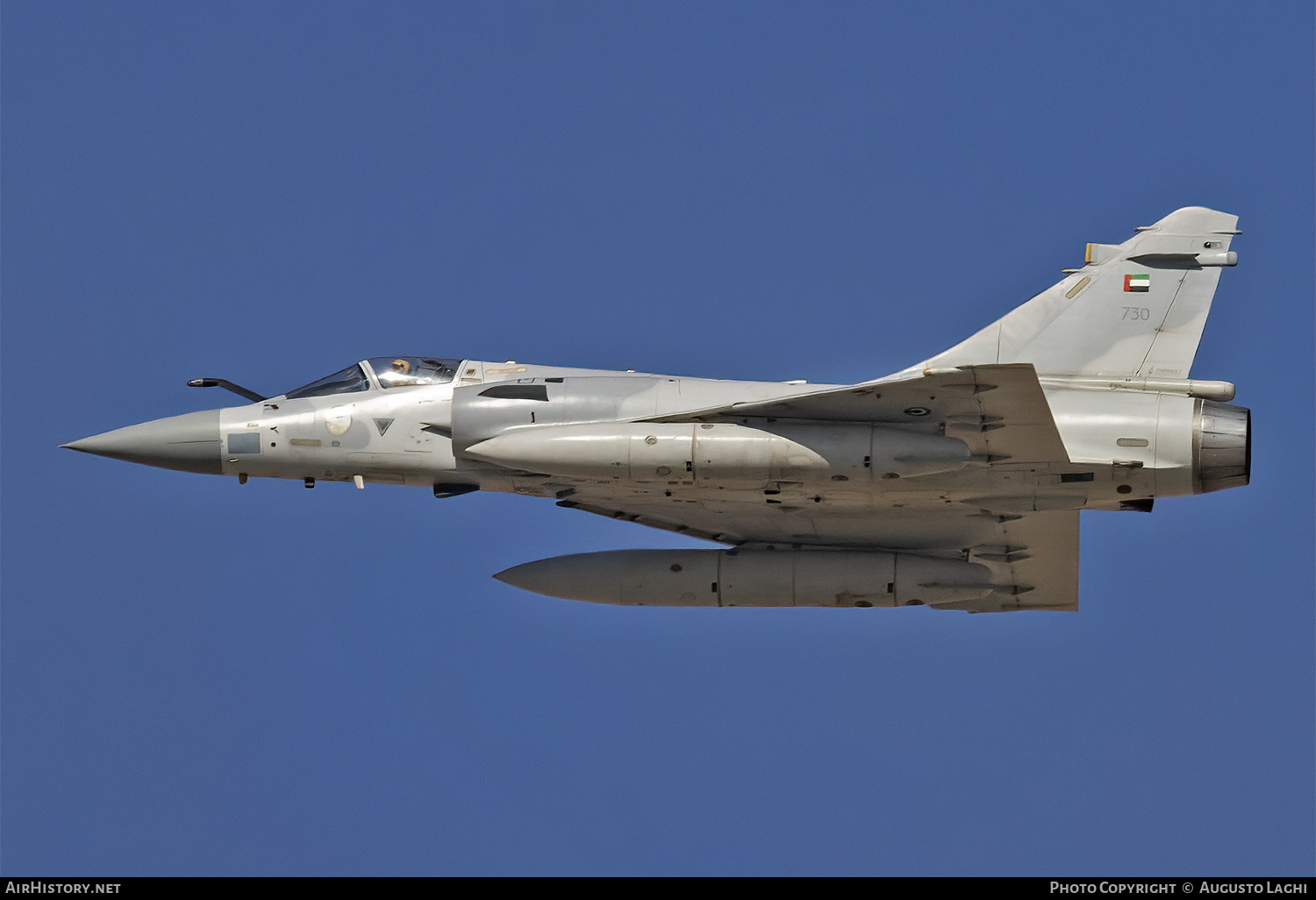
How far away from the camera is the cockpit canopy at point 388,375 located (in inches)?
883

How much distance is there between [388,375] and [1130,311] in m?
9.03

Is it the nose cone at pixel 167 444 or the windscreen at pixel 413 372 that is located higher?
the windscreen at pixel 413 372

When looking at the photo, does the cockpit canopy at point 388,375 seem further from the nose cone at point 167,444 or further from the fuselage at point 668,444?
the nose cone at point 167,444

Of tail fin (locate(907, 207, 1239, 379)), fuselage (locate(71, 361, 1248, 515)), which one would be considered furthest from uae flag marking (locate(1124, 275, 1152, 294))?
fuselage (locate(71, 361, 1248, 515))

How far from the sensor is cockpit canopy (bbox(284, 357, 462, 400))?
73.6ft

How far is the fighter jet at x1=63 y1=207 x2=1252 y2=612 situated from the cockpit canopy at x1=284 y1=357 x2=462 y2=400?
0.08 ft

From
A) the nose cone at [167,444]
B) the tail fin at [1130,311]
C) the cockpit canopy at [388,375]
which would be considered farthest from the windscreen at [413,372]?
the tail fin at [1130,311]

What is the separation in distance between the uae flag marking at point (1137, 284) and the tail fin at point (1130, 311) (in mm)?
11

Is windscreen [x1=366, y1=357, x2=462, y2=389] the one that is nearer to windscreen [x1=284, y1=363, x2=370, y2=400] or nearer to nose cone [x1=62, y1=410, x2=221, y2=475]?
windscreen [x1=284, y1=363, x2=370, y2=400]

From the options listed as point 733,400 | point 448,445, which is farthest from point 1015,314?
point 448,445

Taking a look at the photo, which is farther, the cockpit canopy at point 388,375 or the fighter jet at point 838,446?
the cockpit canopy at point 388,375

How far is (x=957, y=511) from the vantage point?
73.6ft

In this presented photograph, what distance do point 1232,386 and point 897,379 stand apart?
4.17 metres
